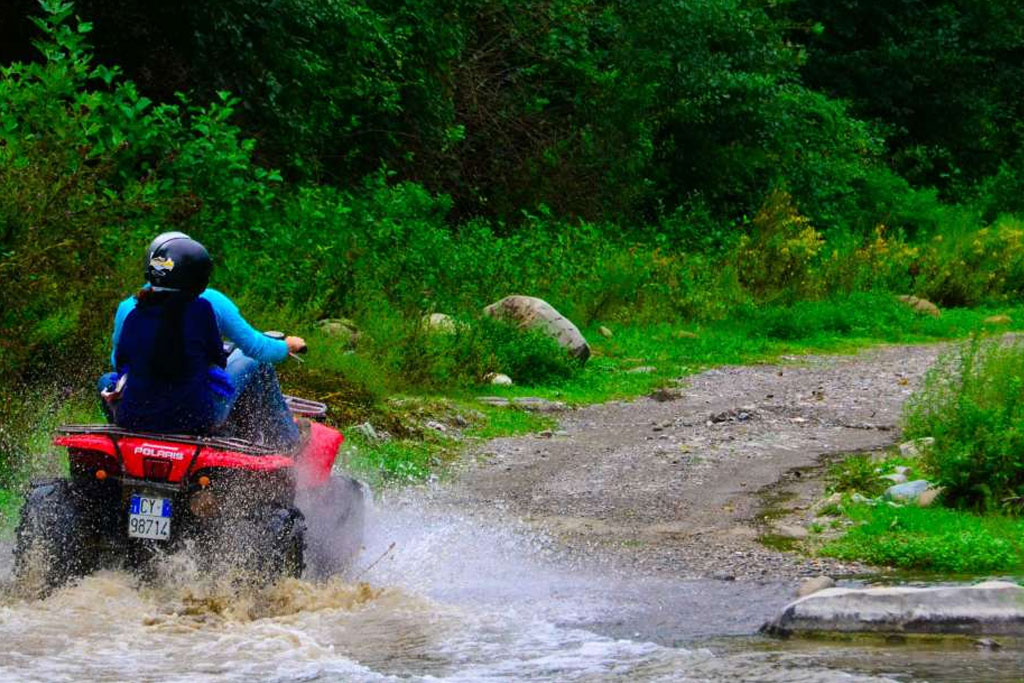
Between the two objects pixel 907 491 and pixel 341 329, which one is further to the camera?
pixel 341 329

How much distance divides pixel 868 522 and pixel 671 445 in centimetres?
325

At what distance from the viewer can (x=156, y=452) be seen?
6.45 m

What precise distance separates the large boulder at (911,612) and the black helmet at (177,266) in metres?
2.78

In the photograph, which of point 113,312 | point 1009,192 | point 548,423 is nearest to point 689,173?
point 1009,192

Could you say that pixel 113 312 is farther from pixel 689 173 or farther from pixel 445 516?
pixel 689 173

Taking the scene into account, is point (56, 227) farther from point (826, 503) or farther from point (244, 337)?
point (826, 503)

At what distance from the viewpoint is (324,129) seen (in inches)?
793

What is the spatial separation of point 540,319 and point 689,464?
5.06 m

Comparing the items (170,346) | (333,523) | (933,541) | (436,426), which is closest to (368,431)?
(436,426)

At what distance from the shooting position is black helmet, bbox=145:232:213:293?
6.55 metres

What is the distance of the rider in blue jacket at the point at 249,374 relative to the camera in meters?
6.73

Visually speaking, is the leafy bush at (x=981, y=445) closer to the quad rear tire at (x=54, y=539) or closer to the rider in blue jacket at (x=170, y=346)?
the rider in blue jacket at (x=170, y=346)

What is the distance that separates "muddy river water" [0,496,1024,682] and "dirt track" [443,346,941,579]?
74 cm

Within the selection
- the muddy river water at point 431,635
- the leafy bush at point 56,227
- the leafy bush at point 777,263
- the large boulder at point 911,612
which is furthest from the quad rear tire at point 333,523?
the leafy bush at point 777,263
